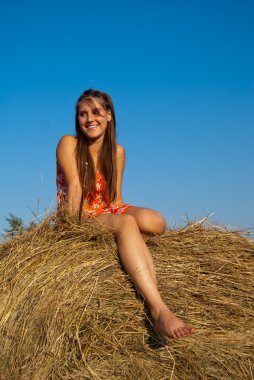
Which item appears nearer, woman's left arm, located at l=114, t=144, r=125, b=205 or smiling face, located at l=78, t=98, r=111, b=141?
smiling face, located at l=78, t=98, r=111, b=141

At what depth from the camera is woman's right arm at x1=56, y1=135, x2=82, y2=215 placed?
4449 millimetres

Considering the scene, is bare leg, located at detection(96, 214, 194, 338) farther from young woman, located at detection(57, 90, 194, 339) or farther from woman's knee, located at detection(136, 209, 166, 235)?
woman's knee, located at detection(136, 209, 166, 235)

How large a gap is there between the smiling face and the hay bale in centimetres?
97

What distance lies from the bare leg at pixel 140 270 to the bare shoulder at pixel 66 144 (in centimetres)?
72

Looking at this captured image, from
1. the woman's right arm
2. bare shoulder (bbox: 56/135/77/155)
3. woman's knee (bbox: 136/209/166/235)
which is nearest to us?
woman's knee (bbox: 136/209/166/235)

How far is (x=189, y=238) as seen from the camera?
4453 mm

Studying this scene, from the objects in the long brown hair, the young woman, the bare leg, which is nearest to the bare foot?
the bare leg

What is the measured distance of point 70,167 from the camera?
15.2 ft

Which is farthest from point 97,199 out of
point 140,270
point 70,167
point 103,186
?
point 140,270

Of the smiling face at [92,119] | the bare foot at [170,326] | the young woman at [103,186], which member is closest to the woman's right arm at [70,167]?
the young woman at [103,186]

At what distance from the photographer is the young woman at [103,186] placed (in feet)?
12.6

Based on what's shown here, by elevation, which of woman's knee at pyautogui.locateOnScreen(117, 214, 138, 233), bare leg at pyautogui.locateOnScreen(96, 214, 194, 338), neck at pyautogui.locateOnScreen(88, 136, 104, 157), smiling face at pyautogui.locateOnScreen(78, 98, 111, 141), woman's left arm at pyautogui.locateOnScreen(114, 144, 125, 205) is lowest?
bare leg at pyautogui.locateOnScreen(96, 214, 194, 338)

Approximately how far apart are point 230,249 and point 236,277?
0.33 m

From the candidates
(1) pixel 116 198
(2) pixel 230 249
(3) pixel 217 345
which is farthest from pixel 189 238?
(3) pixel 217 345
